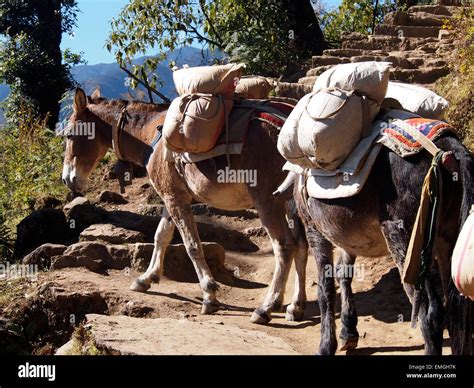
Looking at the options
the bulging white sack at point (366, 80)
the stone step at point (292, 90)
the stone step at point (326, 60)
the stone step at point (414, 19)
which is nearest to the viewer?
the bulging white sack at point (366, 80)

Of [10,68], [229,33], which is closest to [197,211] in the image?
[229,33]

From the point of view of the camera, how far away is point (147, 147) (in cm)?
910

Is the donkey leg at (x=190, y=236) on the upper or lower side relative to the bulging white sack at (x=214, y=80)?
lower

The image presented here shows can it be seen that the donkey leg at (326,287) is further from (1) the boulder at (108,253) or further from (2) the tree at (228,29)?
(2) the tree at (228,29)

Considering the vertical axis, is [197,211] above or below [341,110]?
below

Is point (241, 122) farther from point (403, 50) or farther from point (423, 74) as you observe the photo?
point (403, 50)

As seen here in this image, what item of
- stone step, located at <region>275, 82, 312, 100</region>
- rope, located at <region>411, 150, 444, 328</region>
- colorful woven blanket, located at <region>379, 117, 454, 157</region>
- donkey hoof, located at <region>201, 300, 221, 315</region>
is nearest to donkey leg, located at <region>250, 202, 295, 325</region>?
donkey hoof, located at <region>201, 300, 221, 315</region>

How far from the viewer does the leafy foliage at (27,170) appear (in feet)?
44.6

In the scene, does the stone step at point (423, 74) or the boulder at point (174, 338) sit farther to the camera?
the stone step at point (423, 74)

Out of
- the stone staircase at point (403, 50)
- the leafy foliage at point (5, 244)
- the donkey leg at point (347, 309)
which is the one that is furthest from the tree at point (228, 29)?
the donkey leg at point (347, 309)

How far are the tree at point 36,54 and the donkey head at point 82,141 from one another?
36.3 feet

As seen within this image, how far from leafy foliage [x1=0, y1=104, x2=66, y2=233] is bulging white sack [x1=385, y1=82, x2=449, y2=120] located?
26.0 ft

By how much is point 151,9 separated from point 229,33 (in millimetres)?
1675
